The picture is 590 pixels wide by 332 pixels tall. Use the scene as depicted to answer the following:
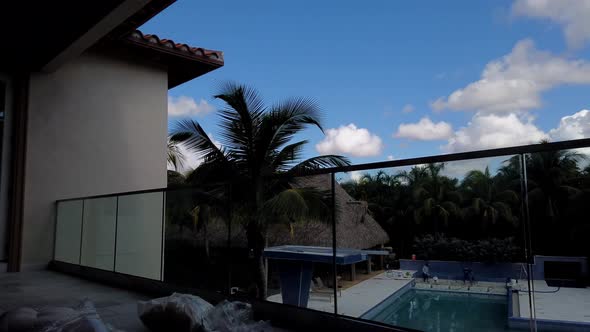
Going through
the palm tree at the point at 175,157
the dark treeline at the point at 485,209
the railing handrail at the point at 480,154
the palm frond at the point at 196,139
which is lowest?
the dark treeline at the point at 485,209

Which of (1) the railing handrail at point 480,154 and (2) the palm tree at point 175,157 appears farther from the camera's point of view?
(2) the palm tree at point 175,157

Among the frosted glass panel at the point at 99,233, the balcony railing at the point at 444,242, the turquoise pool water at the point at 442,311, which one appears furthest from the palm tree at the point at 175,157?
the turquoise pool water at the point at 442,311

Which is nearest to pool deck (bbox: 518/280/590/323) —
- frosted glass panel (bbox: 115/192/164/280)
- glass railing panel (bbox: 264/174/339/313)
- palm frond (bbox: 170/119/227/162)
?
glass railing panel (bbox: 264/174/339/313)

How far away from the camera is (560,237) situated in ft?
8.75

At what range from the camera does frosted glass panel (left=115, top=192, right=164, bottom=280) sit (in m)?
6.01

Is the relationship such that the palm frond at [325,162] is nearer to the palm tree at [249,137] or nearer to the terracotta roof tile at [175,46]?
the palm tree at [249,137]

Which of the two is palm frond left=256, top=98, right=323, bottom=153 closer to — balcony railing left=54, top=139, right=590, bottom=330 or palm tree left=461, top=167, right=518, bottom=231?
balcony railing left=54, top=139, right=590, bottom=330

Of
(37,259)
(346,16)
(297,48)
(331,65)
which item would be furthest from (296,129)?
(331,65)

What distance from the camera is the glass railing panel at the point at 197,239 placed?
5219 mm

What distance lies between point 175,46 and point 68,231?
13.7ft

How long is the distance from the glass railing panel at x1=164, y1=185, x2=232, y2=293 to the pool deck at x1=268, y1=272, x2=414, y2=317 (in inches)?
57.3

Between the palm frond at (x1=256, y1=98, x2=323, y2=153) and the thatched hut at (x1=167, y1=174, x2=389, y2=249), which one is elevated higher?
the palm frond at (x1=256, y1=98, x2=323, y2=153)

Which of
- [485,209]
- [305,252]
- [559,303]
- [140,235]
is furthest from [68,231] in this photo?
[559,303]

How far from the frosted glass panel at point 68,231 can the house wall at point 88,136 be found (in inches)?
8.0
